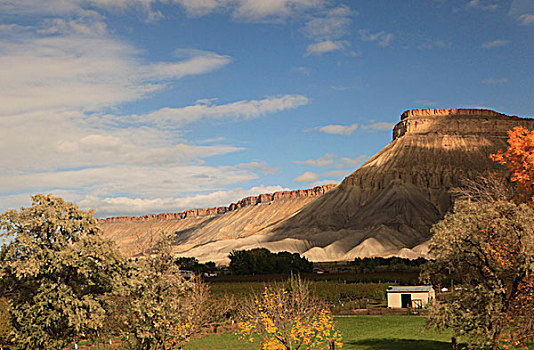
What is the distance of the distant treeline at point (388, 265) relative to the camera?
9044 cm

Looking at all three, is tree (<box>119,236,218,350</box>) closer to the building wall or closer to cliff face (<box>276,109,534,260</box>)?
the building wall

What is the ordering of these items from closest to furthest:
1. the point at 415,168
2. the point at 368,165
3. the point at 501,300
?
the point at 501,300, the point at 415,168, the point at 368,165

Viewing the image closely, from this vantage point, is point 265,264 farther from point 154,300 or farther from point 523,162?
point 154,300

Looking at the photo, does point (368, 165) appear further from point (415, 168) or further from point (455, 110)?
point (455, 110)

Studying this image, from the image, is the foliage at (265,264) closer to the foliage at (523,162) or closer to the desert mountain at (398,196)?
the desert mountain at (398,196)

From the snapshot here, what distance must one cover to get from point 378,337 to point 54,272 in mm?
20987

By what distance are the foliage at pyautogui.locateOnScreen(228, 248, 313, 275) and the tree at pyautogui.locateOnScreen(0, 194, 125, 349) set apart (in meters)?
81.4

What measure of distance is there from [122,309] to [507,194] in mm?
19164

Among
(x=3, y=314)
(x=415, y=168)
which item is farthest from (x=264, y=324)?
(x=415, y=168)

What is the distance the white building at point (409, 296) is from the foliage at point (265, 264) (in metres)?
49.0

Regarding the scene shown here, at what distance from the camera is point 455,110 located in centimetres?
18125

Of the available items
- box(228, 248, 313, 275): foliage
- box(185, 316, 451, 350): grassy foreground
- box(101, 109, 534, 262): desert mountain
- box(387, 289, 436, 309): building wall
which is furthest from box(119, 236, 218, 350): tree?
box(101, 109, 534, 262): desert mountain

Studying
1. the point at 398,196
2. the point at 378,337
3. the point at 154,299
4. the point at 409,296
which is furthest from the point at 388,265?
the point at 154,299

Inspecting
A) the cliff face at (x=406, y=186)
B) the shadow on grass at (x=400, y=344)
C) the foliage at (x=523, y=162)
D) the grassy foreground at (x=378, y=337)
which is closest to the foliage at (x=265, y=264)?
the cliff face at (x=406, y=186)
